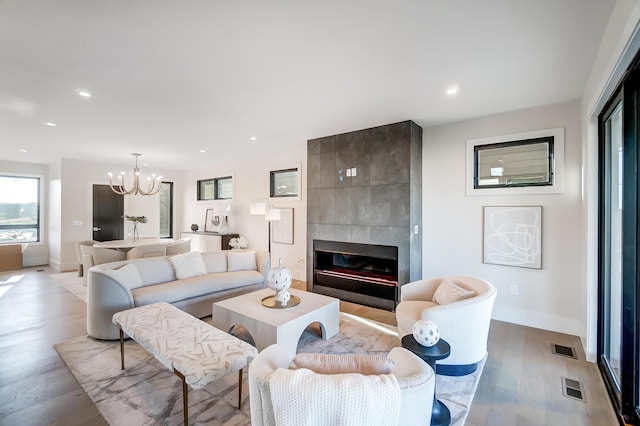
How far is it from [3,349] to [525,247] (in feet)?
19.6

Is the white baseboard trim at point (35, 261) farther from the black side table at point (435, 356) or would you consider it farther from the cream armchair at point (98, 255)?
the black side table at point (435, 356)

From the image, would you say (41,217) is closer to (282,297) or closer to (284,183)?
(284,183)

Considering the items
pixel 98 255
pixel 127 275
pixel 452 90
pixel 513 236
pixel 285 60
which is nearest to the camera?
pixel 285 60

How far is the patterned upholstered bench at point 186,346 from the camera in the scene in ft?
5.78

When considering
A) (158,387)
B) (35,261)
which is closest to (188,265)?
(158,387)

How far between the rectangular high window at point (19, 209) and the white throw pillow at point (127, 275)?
6175 millimetres

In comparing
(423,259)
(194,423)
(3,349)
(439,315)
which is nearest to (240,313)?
(194,423)

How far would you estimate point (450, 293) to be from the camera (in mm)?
2717

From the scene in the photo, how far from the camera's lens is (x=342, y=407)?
1.00m

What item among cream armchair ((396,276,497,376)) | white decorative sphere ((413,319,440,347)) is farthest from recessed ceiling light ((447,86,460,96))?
white decorative sphere ((413,319,440,347))

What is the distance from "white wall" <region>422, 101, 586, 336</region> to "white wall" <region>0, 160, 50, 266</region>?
363 inches

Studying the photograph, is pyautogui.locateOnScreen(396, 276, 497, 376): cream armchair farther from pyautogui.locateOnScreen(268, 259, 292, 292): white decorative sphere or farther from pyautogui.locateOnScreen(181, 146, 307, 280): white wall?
pyautogui.locateOnScreen(181, 146, 307, 280): white wall

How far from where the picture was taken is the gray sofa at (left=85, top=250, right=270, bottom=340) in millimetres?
3137

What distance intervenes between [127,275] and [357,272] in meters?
3.17
